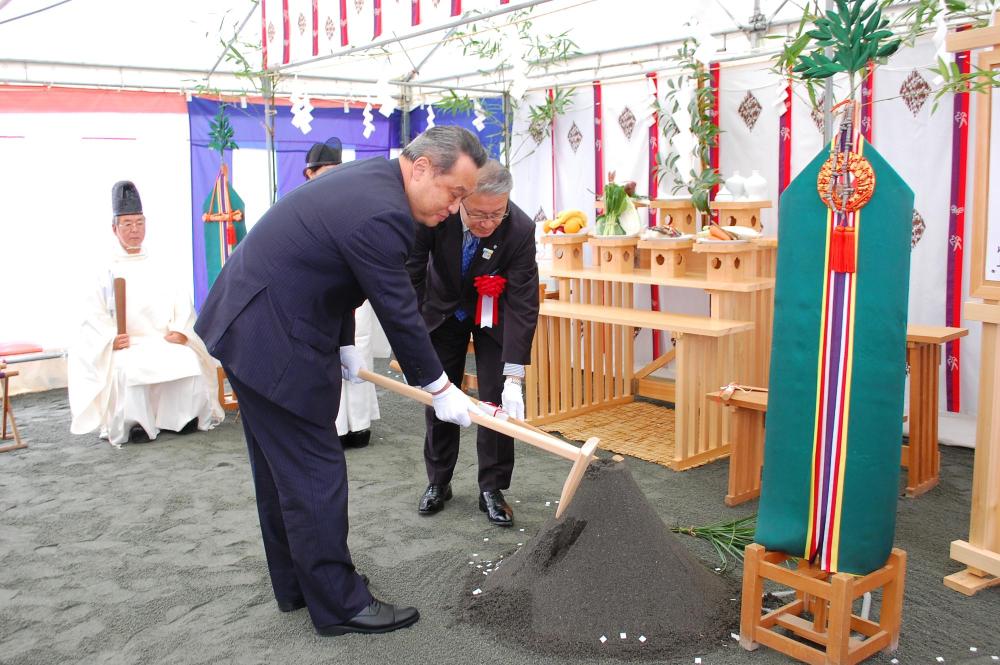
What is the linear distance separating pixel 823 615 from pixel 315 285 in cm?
161

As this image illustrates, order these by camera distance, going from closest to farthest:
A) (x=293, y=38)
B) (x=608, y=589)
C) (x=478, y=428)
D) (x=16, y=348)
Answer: (x=608, y=589) < (x=478, y=428) < (x=293, y=38) < (x=16, y=348)

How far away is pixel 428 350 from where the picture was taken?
229 cm

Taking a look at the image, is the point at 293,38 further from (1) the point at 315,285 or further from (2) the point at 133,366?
(1) the point at 315,285

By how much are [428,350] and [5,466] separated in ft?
9.95

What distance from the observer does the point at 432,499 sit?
11.3 ft

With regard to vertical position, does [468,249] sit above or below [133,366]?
above

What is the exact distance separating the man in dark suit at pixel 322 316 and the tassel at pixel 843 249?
0.92m

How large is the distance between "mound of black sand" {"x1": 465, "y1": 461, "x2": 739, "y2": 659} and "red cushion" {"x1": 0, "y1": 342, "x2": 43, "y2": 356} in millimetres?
3945

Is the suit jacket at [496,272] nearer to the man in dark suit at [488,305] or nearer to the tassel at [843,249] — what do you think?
the man in dark suit at [488,305]

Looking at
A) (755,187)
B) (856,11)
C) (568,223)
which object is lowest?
(568,223)

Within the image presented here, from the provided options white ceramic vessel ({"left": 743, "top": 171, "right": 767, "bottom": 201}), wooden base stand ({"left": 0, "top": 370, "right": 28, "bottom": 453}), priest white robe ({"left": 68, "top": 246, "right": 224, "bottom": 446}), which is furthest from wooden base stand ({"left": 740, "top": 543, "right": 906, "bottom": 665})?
wooden base stand ({"left": 0, "top": 370, "right": 28, "bottom": 453})

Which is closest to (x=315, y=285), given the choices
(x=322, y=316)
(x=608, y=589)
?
(x=322, y=316)

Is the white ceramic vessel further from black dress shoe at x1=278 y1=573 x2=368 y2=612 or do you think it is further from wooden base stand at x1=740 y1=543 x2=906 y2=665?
black dress shoe at x1=278 y1=573 x2=368 y2=612

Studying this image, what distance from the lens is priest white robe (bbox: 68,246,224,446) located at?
4.64 m
